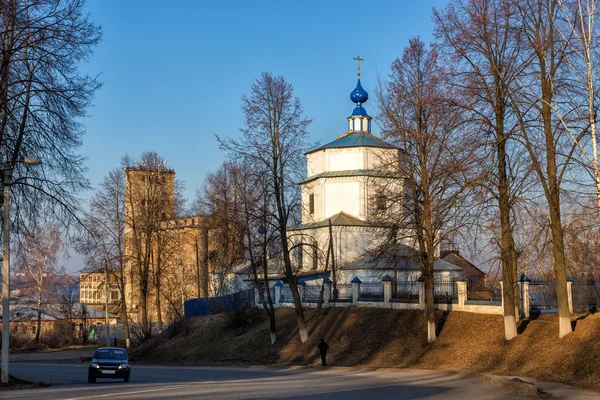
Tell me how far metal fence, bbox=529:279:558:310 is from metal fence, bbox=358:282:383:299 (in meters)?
10.1

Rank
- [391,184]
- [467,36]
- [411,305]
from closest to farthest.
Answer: [467,36] → [391,184] → [411,305]

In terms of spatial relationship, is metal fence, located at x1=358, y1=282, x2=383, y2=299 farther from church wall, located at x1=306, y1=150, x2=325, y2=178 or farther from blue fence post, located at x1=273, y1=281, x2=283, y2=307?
church wall, located at x1=306, y1=150, x2=325, y2=178

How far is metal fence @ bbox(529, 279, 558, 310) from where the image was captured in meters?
31.5

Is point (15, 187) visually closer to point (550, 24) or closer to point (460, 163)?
point (460, 163)

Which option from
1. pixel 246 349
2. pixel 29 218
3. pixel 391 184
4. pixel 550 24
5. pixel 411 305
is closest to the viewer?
pixel 29 218

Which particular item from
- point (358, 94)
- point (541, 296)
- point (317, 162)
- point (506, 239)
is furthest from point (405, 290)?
point (358, 94)

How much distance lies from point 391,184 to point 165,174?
27471 mm

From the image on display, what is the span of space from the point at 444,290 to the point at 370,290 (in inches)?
226

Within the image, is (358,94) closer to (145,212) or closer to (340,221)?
(340,221)

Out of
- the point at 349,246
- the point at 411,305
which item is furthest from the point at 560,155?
the point at 349,246

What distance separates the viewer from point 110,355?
2477cm

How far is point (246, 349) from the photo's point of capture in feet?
130

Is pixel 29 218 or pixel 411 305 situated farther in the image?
pixel 411 305

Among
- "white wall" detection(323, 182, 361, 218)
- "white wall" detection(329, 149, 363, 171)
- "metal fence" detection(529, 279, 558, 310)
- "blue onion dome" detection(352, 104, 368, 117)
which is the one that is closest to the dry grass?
"metal fence" detection(529, 279, 558, 310)
